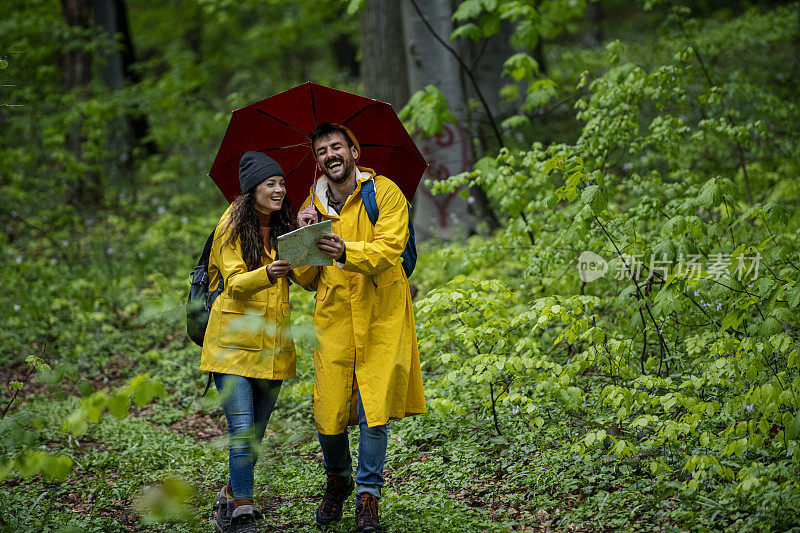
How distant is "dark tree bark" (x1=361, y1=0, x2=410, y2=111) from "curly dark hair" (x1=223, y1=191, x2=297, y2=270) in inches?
219

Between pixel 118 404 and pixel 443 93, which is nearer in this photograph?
pixel 118 404

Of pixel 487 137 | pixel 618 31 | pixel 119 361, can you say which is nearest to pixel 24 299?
pixel 119 361

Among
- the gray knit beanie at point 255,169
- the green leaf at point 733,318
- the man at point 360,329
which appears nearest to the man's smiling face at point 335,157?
the man at point 360,329

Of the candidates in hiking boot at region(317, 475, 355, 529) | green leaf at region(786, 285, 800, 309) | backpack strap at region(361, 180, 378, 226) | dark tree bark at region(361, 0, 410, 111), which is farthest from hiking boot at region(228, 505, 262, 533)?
dark tree bark at region(361, 0, 410, 111)

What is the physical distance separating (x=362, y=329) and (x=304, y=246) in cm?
55

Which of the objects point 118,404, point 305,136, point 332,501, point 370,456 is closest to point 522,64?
point 305,136

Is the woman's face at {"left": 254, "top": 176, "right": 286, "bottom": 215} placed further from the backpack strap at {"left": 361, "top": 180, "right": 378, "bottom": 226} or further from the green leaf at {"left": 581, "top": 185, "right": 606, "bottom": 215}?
the green leaf at {"left": 581, "top": 185, "right": 606, "bottom": 215}

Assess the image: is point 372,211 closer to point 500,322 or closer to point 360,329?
point 360,329

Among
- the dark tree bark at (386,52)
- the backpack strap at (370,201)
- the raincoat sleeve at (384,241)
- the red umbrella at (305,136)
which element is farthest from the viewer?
the dark tree bark at (386,52)

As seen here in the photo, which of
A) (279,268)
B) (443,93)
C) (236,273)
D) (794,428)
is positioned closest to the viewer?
(794,428)

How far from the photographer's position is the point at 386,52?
8922mm

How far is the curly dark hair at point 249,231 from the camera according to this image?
3473 mm

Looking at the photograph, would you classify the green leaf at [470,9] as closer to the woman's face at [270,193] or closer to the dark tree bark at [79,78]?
the woman's face at [270,193]

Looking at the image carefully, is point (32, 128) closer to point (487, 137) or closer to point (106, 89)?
point (106, 89)
